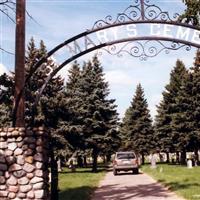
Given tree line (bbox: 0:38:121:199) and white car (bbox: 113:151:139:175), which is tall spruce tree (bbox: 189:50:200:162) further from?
white car (bbox: 113:151:139:175)

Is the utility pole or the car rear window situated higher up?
the utility pole

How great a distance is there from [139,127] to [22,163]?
51933 millimetres

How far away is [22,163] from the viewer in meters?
12.9

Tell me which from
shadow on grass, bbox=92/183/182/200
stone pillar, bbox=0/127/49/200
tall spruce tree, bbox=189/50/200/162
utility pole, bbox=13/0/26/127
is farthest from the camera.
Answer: tall spruce tree, bbox=189/50/200/162

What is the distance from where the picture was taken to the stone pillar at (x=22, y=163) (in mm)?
12781

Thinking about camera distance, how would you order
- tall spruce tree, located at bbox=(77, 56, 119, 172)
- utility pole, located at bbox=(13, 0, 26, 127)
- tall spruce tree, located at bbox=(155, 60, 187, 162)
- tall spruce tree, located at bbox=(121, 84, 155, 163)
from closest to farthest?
utility pole, located at bbox=(13, 0, 26, 127) → tall spruce tree, located at bbox=(77, 56, 119, 172) → tall spruce tree, located at bbox=(155, 60, 187, 162) → tall spruce tree, located at bbox=(121, 84, 155, 163)

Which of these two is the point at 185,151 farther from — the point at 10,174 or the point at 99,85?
the point at 10,174

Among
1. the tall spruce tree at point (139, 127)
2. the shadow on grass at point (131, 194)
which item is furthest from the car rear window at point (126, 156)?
the tall spruce tree at point (139, 127)

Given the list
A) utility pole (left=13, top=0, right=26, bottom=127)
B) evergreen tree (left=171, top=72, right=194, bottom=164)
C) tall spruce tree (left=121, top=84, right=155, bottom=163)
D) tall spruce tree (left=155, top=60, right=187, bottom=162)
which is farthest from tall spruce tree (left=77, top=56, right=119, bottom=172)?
utility pole (left=13, top=0, right=26, bottom=127)

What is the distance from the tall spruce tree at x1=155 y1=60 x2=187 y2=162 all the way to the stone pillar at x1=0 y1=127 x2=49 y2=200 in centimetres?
4207

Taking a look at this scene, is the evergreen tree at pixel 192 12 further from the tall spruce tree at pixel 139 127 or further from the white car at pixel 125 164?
the tall spruce tree at pixel 139 127

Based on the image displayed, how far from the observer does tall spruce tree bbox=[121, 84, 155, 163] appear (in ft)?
207

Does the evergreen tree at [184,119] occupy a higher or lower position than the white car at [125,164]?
higher

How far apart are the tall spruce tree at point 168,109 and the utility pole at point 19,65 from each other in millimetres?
40390
